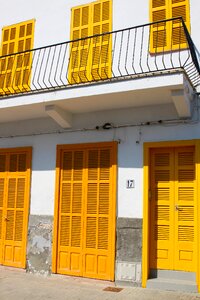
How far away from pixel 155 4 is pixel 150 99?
2288 millimetres

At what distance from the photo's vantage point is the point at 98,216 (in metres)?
8.13

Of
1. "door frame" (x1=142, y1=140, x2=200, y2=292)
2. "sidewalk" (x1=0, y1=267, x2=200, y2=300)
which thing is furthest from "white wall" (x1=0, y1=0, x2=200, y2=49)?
"sidewalk" (x1=0, y1=267, x2=200, y2=300)

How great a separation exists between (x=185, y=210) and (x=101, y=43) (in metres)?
4.24

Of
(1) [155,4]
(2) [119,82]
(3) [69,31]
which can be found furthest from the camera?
(3) [69,31]

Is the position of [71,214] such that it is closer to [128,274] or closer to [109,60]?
[128,274]

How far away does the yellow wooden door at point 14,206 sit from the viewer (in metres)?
9.07

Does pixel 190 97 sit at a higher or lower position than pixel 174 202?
higher

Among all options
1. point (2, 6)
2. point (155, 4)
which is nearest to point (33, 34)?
point (2, 6)

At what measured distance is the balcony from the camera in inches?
278

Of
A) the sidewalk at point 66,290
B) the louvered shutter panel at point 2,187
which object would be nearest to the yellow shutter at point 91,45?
the louvered shutter panel at point 2,187

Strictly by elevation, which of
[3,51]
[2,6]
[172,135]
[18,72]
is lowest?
[172,135]

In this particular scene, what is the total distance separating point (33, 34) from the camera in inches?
380

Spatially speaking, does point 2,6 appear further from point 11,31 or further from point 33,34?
point 33,34

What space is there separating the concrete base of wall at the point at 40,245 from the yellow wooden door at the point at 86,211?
260mm
